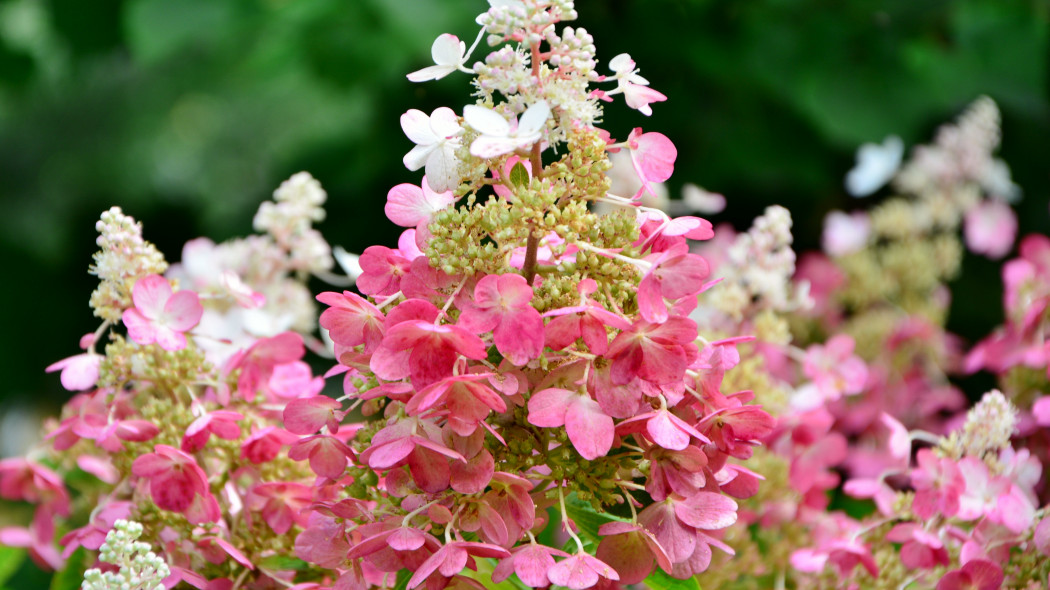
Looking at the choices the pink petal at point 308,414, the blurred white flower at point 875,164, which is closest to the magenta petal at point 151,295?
the pink petal at point 308,414

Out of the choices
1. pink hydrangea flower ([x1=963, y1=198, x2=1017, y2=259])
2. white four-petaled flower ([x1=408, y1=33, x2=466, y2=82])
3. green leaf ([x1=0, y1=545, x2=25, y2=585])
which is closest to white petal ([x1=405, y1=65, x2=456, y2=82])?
white four-petaled flower ([x1=408, y1=33, x2=466, y2=82])

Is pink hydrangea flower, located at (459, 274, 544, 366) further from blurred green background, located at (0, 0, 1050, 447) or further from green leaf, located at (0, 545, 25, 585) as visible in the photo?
blurred green background, located at (0, 0, 1050, 447)

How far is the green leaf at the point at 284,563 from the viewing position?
0.50m

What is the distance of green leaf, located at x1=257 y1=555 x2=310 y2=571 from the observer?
0.50 metres

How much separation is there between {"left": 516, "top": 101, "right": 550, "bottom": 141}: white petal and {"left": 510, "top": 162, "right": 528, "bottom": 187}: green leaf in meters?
0.04

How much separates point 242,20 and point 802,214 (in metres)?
0.85

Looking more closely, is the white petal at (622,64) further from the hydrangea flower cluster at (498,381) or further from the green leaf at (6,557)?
the green leaf at (6,557)

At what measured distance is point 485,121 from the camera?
37cm

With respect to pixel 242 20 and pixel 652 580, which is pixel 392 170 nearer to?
pixel 242 20

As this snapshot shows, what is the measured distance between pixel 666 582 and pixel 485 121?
24cm

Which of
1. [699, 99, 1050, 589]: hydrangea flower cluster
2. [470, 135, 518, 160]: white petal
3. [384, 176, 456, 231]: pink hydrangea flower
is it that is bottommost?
[699, 99, 1050, 589]: hydrangea flower cluster

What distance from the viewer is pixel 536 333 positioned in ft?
1.20

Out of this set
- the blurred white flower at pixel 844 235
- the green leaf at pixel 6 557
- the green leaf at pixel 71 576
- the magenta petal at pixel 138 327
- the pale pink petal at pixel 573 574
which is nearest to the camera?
the pale pink petal at pixel 573 574

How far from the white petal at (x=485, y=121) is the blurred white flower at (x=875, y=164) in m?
0.80
